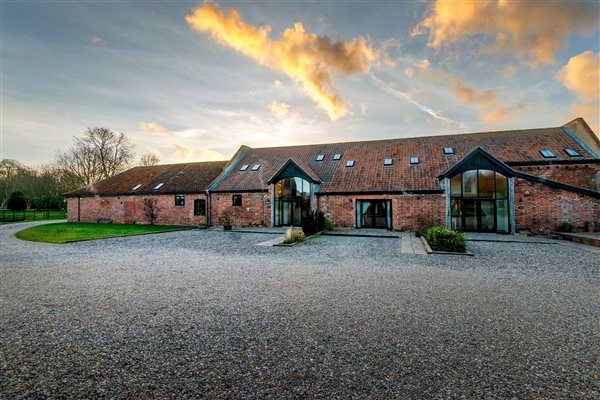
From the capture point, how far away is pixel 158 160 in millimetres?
51312

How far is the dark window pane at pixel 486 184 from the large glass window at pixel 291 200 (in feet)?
38.0

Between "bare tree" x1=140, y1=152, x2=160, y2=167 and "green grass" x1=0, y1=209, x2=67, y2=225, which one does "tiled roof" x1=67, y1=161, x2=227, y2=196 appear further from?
"bare tree" x1=140, y1=152, x2=160, y2=167

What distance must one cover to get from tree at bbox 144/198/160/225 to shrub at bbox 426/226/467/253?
22933mm

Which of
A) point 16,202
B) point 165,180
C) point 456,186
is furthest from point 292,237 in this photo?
point 16,202

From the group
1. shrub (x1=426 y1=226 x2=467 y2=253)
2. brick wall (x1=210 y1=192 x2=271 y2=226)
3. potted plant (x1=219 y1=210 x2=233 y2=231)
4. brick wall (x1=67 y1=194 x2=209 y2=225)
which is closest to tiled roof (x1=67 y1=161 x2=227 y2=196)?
brick wall (x1=67 y1=194 x2=209 y2=225)

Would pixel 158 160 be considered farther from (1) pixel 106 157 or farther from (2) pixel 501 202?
(2) pixel 501 202

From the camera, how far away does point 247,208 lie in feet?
74.9

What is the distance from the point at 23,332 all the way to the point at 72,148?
44.1 metres

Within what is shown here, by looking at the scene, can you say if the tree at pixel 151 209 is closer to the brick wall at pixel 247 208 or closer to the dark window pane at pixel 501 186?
the brick wall at pixel 247 208

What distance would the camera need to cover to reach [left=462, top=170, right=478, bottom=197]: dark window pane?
723 inches

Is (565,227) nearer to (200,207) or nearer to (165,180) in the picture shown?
(200,207)

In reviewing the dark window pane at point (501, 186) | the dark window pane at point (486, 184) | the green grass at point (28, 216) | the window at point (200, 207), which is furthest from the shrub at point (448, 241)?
the green grass at point (28, 216)

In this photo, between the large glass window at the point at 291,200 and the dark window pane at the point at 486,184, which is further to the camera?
the large glass window at the point at 291,200

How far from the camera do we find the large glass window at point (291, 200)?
21.7 meters
